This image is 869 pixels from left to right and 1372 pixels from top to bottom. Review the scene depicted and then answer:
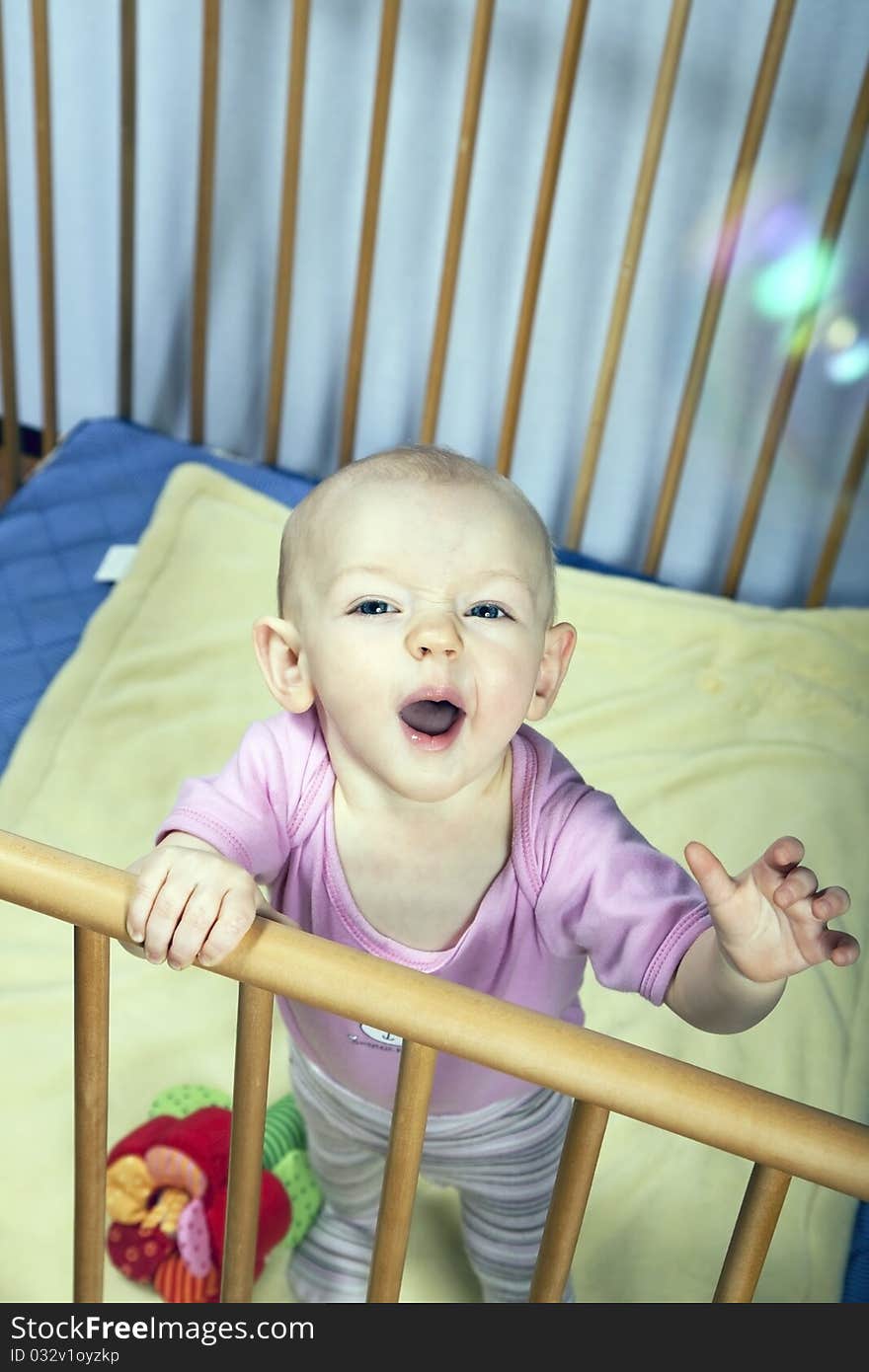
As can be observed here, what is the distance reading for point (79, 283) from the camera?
1917 millimetres

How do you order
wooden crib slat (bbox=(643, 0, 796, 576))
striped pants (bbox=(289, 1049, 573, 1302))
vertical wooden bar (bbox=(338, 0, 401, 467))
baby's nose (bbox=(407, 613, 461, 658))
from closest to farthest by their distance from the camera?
baby's nose (bbox=(407, 613, 461, 658)) < striped pants (bbox=(289, 1049, 573, 1302)) < wooden crib slat (bbox=(643, 0, 796, 576)) < vertical wooden bar (bbox=(338, 0, 401, 467))

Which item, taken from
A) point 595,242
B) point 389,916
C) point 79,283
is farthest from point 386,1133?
point 79,283

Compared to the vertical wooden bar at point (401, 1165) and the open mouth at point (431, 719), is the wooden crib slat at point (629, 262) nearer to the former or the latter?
the open mouth at point (431, 719)

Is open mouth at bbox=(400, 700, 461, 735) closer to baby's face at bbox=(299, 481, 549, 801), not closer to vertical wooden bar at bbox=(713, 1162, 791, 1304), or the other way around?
baby's face at bbox=(299, 481, 549, 801)

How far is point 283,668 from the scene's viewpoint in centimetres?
77

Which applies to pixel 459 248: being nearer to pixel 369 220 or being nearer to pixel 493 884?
pixel 369 220

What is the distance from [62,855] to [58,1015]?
587mm

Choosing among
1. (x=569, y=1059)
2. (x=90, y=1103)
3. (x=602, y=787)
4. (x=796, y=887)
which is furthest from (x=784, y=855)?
(x=602, y=787)

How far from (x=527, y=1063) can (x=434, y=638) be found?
20cm

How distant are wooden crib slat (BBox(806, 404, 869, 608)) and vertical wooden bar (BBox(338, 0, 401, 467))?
1.83 feet

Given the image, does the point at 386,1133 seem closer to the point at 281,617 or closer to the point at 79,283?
the point at 281,617

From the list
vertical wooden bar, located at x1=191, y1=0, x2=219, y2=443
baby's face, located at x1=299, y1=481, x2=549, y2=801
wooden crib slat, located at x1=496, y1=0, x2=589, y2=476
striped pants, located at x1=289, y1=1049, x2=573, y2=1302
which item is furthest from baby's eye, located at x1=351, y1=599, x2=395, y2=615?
vertical wooden bar, located at x1=191, y1=0, x2=219, y2=443

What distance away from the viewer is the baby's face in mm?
669

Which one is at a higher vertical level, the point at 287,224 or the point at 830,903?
the point at 830,903
